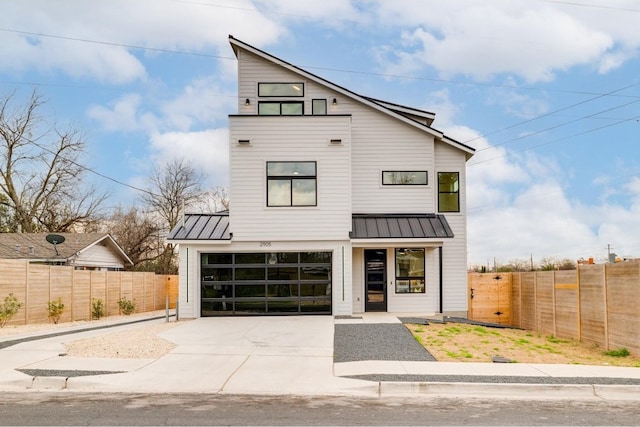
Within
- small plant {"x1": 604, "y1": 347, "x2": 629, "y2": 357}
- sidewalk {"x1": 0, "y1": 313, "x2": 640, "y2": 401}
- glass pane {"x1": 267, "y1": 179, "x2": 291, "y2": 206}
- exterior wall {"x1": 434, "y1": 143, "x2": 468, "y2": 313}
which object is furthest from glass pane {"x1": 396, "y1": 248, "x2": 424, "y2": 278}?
small plant {"x1": 604, "y1": 347, "x2": 629, "y2": 357}

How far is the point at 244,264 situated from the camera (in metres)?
18.8

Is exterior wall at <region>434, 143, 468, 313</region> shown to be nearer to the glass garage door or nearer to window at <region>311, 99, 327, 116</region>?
the glass garage door

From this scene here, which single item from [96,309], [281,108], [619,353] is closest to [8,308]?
[96,309]

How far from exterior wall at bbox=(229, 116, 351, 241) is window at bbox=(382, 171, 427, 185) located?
199 cm

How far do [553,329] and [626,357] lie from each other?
14.2ft

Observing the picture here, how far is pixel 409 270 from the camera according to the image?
Answer: 19641 millimetres

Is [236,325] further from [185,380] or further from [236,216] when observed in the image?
[185,380]

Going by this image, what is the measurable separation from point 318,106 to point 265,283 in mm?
6985

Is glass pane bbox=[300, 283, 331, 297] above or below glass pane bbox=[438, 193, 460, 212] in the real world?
below

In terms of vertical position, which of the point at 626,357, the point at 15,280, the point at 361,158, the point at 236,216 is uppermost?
the point at 361,158

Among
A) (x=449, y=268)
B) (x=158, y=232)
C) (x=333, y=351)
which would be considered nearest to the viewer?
(x=333, y=351)

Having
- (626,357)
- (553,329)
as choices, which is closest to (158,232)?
(553,329)

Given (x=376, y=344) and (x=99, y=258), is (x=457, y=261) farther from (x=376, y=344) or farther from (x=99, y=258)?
(x=99, y=258)

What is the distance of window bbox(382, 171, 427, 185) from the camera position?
2008 centimetres
